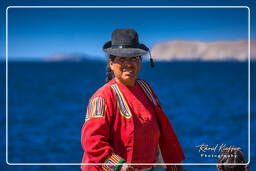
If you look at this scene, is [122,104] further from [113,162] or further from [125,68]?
[113,162]

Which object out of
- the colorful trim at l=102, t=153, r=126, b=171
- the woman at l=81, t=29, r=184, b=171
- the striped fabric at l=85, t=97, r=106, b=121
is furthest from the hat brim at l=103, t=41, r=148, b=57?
the colorful trim at l=102, t=153, r=126, b=171

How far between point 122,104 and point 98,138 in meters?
0.29

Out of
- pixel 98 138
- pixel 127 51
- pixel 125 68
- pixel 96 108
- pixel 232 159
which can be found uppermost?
pixel 127 51

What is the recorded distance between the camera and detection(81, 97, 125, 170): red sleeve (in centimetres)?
283

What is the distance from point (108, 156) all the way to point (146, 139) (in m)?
0.34

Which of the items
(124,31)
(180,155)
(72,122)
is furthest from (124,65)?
(72,122)

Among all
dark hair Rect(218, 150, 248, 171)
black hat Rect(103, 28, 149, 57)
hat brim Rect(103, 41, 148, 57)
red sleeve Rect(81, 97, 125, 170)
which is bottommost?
dark hair Rect(218, 150, 248, 171)

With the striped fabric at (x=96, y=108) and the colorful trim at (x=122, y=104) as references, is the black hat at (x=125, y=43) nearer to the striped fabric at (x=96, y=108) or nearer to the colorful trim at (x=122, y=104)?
the colorful trim at (x=122, y=104)

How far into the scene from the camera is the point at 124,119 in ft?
9.73

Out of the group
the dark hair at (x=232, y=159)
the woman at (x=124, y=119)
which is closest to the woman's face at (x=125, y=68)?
the woman at (x=124, y=119)

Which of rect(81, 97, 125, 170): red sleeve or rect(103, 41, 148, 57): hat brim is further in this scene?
rect(103, 41, 148, 57): hat brim

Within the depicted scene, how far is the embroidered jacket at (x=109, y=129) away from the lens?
2836 mm

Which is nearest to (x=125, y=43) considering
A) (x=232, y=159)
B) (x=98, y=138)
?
(x=98, y=138)

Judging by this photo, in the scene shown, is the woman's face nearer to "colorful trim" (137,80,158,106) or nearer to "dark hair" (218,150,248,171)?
"colorful trim" (137,80,158,106)
